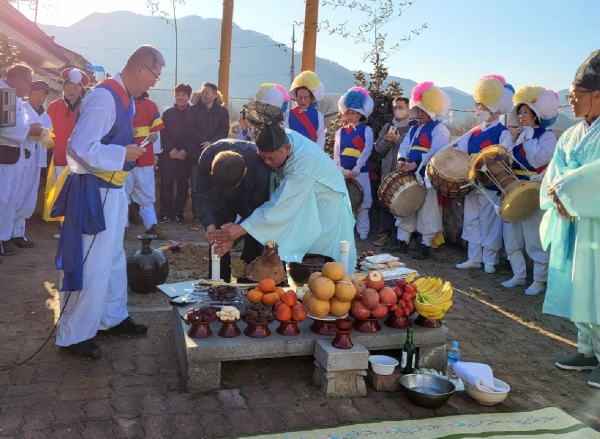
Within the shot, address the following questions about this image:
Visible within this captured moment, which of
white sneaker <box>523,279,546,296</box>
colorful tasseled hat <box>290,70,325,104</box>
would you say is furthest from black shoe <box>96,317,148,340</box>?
colorful tasseled hat <box>290,70,325,104</box>

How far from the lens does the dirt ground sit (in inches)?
129

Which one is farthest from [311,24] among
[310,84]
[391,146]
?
[391,146]

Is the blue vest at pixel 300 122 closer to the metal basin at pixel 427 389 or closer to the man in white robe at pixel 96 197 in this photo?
the man in white robe at pixel 96 197

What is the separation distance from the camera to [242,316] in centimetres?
393

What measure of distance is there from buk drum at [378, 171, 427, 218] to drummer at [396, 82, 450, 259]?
123 millimetres

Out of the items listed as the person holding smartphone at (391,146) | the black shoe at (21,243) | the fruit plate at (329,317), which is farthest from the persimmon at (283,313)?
the black shoe at (21,243)

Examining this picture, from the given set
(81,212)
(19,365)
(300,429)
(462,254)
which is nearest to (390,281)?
(300,429)

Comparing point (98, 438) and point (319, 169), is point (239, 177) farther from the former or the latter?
point (98, 438)

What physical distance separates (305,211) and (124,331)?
6.05 ft

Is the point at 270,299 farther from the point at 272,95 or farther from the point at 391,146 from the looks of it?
the point at 391,146

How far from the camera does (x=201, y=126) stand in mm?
9781

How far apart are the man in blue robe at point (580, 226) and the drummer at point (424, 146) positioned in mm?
→ 3491

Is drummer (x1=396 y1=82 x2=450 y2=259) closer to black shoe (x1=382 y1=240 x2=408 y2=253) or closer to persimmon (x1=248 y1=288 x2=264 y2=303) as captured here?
black shoe (x1=382 y1=240 x2=408 y2=253)

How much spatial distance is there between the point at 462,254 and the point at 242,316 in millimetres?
5694
